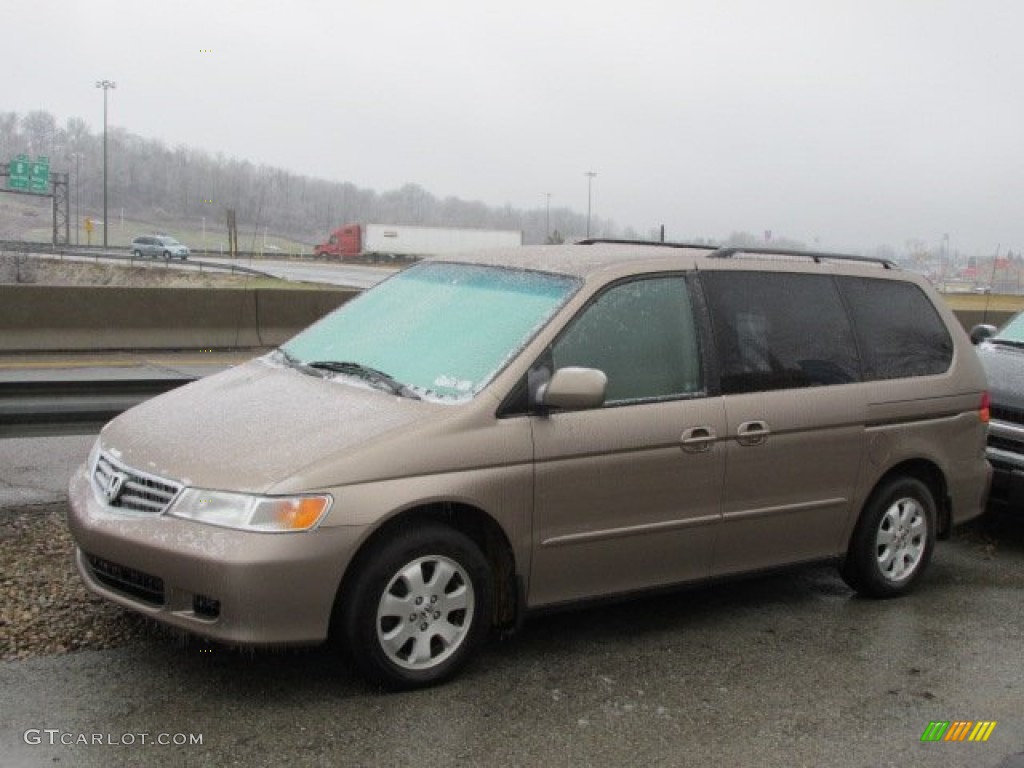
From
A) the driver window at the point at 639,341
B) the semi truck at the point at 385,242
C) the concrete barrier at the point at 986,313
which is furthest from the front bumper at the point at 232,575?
the semi truck at the point at 385,242

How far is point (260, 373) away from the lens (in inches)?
200

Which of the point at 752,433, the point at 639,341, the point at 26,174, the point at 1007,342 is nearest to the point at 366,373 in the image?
the point at 639,341

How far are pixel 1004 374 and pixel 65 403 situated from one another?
7021 mm

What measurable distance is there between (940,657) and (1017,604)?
1.19 meters

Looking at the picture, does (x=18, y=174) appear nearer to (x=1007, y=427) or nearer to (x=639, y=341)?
(x=1007, y=427)

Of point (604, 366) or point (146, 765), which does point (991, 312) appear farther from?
point (146, 765)

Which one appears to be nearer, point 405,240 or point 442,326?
point 442,326

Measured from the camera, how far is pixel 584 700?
4250 mm

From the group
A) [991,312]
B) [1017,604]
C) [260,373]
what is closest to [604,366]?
[260,373]

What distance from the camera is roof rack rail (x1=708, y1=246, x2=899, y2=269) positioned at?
17.7 feet

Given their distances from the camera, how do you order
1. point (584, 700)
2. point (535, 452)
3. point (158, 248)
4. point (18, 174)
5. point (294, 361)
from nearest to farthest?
point (584, 700), point (535, 452), point (294, 361), point (158, 248), point (18, 174)

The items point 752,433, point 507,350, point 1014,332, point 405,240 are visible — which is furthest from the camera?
point 405,240

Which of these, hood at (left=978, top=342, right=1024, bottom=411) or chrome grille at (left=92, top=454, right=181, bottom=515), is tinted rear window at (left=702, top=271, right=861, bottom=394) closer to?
hood at (left=978, top=342, right=1024, bottom=411)

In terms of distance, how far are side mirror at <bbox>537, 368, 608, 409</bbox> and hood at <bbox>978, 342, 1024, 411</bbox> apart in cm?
371
